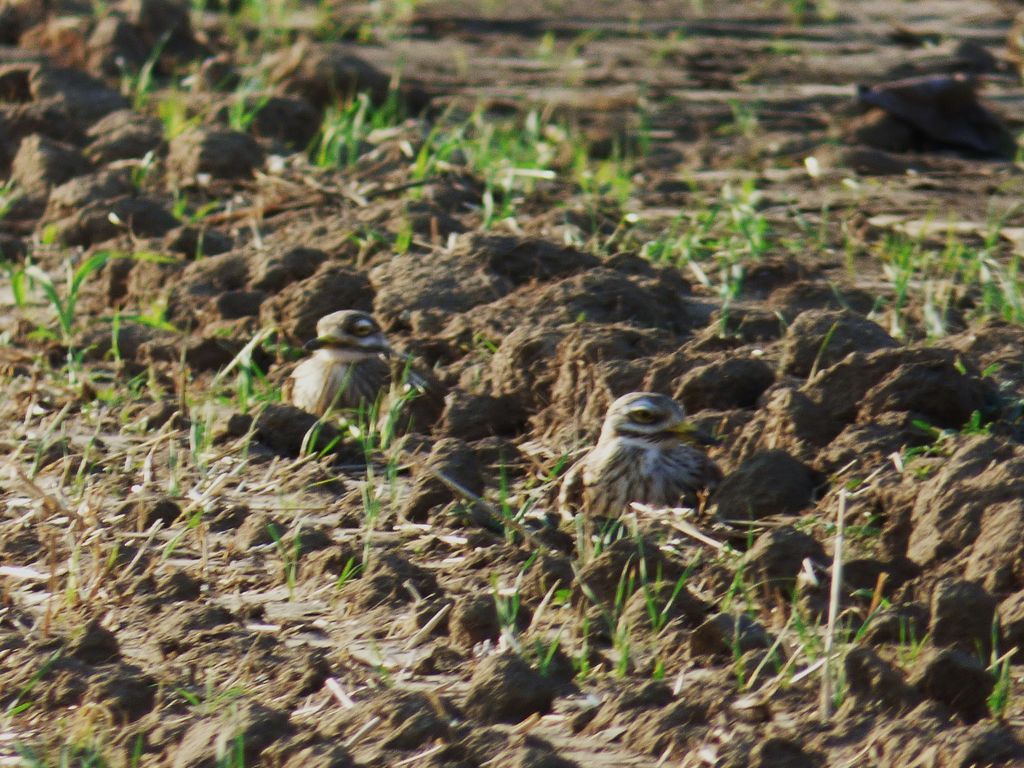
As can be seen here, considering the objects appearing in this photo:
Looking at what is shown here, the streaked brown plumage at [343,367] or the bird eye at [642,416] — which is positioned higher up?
the bird eye at [642,416]

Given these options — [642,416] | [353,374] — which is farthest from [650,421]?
[353,374]

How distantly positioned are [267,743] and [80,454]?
2226 millimetres

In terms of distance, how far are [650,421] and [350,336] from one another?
140 cm

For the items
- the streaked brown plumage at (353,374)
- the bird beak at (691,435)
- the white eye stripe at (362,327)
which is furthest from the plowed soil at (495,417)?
the white eye stripe at (362,327)

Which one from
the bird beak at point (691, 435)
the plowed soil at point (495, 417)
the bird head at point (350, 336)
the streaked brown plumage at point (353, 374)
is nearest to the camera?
the plowed soil at point (495, 417)

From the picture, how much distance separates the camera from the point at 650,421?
18.7 feet

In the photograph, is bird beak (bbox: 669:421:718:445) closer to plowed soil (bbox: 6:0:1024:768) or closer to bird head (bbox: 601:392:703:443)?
bird head (bbox: 601:392:703:443)

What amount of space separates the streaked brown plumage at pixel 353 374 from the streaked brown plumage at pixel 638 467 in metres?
0.88

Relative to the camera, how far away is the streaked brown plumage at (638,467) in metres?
5.62

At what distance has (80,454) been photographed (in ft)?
20.0

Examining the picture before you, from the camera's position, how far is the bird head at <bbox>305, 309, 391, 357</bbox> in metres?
6.61

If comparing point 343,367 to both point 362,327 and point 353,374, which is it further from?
point 362,327

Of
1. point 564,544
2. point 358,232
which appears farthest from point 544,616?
point 358,232

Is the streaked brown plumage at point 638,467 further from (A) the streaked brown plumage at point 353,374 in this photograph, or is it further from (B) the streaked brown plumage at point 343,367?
(B) the streaked brown plumage at point 343,367
